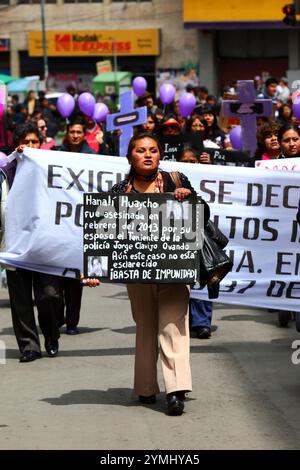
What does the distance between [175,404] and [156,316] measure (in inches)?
22.6

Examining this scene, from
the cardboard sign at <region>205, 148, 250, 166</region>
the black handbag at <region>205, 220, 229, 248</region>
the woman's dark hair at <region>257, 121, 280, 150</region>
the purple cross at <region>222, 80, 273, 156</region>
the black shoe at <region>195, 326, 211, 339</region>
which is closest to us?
the black handbag at <region>205, 220, 229, 248</region>

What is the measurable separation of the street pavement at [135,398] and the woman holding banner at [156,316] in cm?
15

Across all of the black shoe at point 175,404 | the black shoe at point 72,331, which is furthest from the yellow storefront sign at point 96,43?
the black shoe at point 175,404

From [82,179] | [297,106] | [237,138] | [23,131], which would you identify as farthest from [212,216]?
[237,138]

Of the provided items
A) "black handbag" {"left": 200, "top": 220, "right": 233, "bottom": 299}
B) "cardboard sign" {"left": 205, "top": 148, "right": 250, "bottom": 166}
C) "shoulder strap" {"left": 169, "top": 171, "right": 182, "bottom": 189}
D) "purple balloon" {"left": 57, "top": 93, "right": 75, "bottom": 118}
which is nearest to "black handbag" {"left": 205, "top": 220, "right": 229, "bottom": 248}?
"black handbag" {"left": 200, "top": 220, "right": 233, "bottom": 299}

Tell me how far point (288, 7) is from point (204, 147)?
40.2 ft

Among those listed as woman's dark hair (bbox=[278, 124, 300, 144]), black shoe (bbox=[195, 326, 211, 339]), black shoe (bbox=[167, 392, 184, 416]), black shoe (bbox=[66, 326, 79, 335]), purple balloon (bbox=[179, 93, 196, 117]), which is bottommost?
black shoe (bbox=[66, 326, 79, 335])

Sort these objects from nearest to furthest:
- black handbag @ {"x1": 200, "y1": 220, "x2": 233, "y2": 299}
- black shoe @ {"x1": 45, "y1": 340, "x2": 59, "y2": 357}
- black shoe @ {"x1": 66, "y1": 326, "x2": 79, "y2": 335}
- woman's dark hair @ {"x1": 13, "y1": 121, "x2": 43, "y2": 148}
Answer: black handbag @ {"x1": 200, "y1": 220, "x2": 233, "y2": 299}
black shoe @ {"x1": 45, "y1": 340, "x2": 59, "y2": 357}
woman's dark hair @ {"x1": 13, "y1": 121, "x2": 43, "y2": 148}
black shoe @ {"x1": 66, "y1": 326, "x2": 79, "y2": 335}

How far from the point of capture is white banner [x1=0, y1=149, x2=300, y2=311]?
360 inches

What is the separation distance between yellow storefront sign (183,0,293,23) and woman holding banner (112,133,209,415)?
143 ft

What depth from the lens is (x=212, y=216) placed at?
30.5 feet

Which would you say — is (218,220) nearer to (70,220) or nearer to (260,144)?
(70,220)

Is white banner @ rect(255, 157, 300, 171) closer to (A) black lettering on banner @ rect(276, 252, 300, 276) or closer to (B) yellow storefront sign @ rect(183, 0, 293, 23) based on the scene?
(A) black lettering on banner @ rect(276, 252, 300, 276)

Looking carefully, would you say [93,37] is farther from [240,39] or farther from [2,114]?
[2,114]
